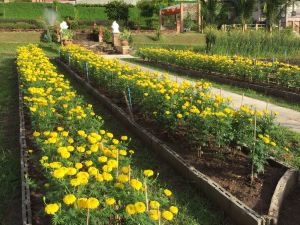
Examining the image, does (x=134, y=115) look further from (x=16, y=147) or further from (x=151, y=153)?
(x=16, y=147)

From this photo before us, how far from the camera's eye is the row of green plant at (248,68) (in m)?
9.95

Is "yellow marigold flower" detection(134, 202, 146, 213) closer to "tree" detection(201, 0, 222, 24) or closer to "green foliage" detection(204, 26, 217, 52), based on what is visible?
"green foliage" detection(204, 26, 217, 52)

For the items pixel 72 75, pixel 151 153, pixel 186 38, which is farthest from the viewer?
pixel 186 38

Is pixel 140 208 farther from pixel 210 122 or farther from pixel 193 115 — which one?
pixel 193 115

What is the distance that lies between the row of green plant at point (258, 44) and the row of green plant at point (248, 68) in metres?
4.33

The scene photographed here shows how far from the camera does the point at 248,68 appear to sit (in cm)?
1132

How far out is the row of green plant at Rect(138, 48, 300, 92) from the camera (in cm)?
995

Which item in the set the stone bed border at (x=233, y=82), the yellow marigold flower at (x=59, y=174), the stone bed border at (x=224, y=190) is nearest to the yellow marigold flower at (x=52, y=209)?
the yellow marigold flower at (x=59, y=174)

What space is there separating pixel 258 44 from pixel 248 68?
24.8 feet

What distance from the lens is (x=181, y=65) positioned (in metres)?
15.5

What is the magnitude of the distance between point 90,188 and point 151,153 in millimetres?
2476

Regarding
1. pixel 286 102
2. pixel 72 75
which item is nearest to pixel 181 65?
pixel 72 75

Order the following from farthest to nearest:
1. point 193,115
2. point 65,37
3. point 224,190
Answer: point 65,37 → point 193,115 → point 224,190

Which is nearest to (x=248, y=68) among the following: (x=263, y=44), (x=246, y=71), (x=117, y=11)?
(x=246, y=71)
